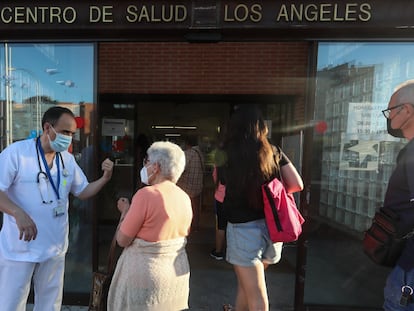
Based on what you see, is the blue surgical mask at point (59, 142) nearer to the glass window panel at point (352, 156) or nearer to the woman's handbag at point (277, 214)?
the woman's handbag at point (277, 214)

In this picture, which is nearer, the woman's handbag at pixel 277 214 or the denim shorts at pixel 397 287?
the denim shorts at pixel 397 287

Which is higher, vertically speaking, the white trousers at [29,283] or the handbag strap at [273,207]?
the handbag strap at [273,207]

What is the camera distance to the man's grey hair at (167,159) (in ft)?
6.47

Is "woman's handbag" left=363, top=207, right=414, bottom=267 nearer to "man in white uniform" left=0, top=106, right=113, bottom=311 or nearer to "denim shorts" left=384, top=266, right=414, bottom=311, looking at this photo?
"denim shorts" left=384, top=266, right=414, bottom=311

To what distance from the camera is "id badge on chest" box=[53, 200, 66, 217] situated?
2.30 m

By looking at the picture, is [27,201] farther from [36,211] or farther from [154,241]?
[154,241]

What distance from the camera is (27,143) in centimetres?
228

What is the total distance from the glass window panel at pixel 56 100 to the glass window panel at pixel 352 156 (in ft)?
8.38

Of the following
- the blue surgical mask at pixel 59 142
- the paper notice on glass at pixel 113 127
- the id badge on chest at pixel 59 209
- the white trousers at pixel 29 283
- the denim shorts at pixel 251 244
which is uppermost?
the paper notice on glass at pixel 113 127

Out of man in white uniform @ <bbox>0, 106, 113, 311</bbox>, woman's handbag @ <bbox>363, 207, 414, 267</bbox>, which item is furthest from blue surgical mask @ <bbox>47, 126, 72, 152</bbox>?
woman's handbag @ <bbox>363, 207, 414, 267</bbox>

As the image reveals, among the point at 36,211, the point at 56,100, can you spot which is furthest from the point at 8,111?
the point at 36,211

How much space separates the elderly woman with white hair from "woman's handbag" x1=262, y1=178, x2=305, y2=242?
0.60 m

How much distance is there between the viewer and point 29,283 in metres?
2.31

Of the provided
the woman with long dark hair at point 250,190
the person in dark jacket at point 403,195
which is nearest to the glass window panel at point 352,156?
the woman with long dark hair at point 250,190
